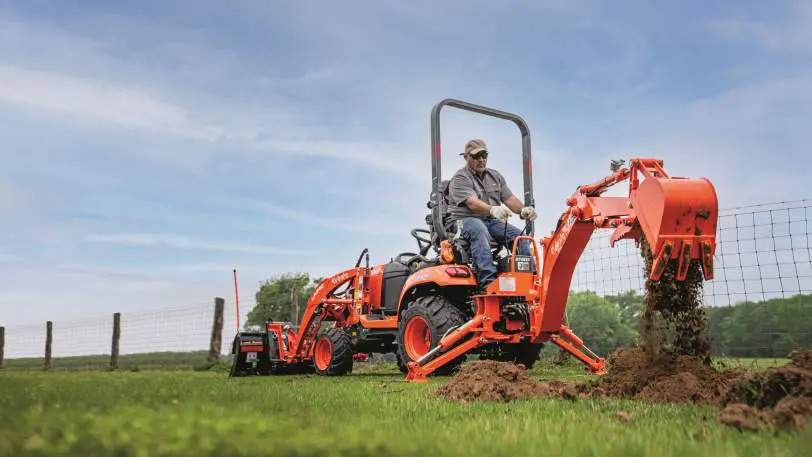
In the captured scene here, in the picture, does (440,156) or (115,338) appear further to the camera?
(115,338)

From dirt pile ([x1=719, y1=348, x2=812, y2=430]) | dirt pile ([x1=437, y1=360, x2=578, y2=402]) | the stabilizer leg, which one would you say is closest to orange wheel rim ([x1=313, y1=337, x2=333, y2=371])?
the stabilizer leg

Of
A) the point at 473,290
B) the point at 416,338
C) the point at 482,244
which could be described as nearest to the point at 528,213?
the point at 482,244

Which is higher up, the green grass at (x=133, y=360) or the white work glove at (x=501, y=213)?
the white work glove at (x=501, y=213)

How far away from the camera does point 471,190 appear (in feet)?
27.3

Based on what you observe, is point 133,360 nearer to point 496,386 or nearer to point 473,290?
point 473,290

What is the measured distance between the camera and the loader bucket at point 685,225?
16.9 feet

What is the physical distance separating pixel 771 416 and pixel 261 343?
920cm

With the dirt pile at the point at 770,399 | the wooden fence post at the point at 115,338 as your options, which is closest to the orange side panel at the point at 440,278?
the dirt pile at the point at 770,399

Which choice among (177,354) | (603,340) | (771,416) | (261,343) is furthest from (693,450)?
(177,354)

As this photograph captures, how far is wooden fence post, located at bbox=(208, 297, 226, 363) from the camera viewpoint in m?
18.2

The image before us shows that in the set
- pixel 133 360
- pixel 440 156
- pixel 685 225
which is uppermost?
pixel 440 156

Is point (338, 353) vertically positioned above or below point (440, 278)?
below

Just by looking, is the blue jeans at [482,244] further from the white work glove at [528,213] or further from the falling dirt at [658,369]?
the falling dirt at [658,369]

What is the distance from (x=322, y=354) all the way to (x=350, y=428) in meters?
7.90
